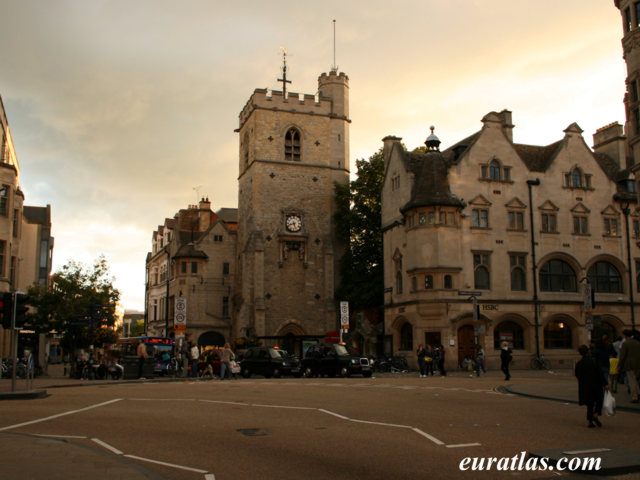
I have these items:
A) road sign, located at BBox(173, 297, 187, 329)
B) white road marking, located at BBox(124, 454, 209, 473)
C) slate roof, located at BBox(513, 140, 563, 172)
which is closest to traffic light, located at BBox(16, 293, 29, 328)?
road sign, located at BBox(173, 297, 187, 329)

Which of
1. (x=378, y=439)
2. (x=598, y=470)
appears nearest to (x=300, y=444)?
(x=378, y=439)

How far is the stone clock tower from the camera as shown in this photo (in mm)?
53750

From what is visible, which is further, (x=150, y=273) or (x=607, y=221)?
(x=150, y=273)

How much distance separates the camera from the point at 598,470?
7.94 meters

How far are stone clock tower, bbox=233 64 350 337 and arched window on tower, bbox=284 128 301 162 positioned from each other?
0.09 meters

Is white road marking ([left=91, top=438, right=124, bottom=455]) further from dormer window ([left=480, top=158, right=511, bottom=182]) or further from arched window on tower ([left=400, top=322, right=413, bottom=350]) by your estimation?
dormer window ([left=480, top=158, right=511, bottom=182])

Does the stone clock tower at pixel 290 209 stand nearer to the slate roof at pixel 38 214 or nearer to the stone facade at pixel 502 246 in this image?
the stone facade at pixel 502 246

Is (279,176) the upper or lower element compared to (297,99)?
lower

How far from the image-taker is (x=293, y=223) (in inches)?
2185

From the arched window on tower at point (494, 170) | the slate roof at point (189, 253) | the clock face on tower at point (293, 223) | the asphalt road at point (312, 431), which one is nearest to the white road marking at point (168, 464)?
the asphalt road at point (312, 431)

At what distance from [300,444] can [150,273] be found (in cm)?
7663

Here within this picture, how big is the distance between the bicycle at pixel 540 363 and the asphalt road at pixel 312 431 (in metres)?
22.9

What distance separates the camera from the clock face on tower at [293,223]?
2181 inches

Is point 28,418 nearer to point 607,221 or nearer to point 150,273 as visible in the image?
point 607,221
